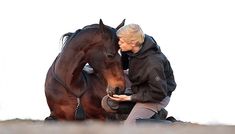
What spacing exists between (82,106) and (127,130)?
21.1ft

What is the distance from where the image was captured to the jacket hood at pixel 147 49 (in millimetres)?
5531

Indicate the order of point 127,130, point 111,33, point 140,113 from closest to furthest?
1. point 127,130
2. point 140,113
3. point 111,33

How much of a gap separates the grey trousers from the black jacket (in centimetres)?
7

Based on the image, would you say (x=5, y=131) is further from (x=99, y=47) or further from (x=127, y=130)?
(x=99, y=47)

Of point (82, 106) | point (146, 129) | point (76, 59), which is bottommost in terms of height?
point (82, 106)

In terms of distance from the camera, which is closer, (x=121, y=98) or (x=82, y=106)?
(x=121, y=98)

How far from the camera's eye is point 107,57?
7074 mm

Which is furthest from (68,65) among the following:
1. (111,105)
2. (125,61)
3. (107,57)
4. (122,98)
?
(122,98)

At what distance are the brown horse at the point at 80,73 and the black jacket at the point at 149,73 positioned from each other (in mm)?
1341

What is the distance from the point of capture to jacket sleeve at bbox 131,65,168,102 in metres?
5.40

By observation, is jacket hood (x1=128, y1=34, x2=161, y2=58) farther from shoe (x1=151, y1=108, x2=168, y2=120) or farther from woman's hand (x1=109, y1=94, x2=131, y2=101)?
shoe (x1=151, y1=108, x2=168, y2=120)

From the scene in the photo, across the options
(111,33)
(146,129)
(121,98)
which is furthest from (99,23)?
(146,129)

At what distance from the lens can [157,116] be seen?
5.86 m

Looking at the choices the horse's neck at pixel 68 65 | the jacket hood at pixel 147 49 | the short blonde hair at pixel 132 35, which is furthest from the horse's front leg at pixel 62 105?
the short blonde hair at pixel 132 35
